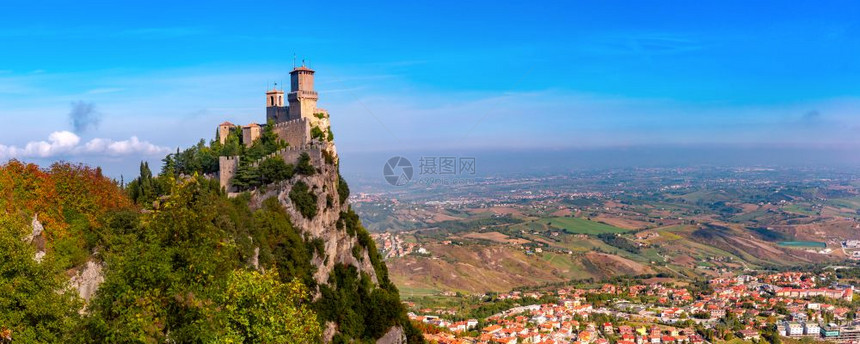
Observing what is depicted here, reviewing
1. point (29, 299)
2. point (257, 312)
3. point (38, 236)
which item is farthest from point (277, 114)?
point (257, 312)

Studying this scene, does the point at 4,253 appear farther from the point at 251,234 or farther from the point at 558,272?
the point at 558,272

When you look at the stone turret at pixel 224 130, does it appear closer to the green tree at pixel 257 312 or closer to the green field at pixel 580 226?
the green tree at pixel 257 312

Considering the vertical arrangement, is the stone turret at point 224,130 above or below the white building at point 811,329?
above

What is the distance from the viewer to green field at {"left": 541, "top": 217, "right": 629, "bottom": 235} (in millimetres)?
137750

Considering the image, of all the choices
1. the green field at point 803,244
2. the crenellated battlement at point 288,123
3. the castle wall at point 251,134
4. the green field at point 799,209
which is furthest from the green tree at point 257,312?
the green field at point 799,209

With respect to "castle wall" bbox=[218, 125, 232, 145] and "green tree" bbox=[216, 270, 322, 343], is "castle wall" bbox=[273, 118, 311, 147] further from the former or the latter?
"green tree" bbox=[216, 270, 322, 343]

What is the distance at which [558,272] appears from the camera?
99.1 meters

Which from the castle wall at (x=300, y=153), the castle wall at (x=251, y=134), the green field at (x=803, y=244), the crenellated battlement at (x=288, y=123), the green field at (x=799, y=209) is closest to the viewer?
the castle wall at (x=300, y=153)

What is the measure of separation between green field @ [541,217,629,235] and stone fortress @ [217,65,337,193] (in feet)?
343

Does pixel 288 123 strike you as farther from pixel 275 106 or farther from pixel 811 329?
pixel 811 329

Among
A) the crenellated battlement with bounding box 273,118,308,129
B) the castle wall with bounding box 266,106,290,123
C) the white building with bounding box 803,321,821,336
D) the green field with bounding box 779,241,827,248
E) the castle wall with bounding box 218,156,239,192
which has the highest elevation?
the castle wall with bounding box 266,106,290,123

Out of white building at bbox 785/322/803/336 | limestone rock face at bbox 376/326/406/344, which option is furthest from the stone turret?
white building at bbox 785/322/803/336

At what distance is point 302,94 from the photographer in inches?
1480

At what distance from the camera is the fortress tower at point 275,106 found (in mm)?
38750
